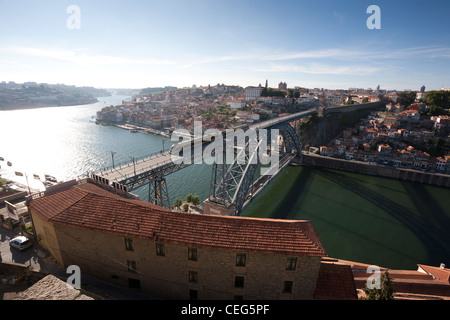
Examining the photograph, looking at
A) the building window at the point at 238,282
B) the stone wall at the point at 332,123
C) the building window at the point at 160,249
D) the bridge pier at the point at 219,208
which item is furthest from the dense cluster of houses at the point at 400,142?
the building window at the point at 160,249

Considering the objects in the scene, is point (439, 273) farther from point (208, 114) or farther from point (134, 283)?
point (208, 114)

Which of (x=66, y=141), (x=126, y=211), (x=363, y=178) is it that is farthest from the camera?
(x=66, y=141)

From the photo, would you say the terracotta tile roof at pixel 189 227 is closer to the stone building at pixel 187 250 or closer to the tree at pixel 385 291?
the stone building at pixel 187 250

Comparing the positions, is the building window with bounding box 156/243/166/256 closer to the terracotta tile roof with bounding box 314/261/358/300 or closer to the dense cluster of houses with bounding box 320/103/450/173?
the terracotta tile roof with bounding box 314/261/358/300

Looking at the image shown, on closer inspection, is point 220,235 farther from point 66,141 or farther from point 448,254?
point 66,141

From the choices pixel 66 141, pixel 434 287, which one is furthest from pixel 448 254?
pixel 66 141

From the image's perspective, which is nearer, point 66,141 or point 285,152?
point 285,152
